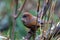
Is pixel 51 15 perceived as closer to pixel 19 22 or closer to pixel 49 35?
pixel 49 35

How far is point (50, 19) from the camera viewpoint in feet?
5.68

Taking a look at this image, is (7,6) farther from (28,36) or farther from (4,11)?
(28,36)

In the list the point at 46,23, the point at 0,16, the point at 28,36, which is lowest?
the point at 0,16

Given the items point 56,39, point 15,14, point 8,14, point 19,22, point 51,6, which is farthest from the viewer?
point 8,14

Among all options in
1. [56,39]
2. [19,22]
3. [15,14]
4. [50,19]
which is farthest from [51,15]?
[19,22]

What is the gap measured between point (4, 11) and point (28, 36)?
1.62 metres

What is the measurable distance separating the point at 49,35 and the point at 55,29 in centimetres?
6

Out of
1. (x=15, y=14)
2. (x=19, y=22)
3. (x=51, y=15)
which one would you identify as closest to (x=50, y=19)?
(x=51, y=15)

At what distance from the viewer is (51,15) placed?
172 cm

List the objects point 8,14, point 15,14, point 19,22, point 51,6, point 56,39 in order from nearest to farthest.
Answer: point 15,14 → point 51,6 → point 56,39 → point 19,22 → point 8,14

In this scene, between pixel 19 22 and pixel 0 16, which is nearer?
pixel 19 22

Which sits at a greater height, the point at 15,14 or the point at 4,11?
the point at 15,14

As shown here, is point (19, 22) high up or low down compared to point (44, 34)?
down

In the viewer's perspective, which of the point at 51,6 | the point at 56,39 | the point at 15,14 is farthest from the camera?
the point at 56,39
